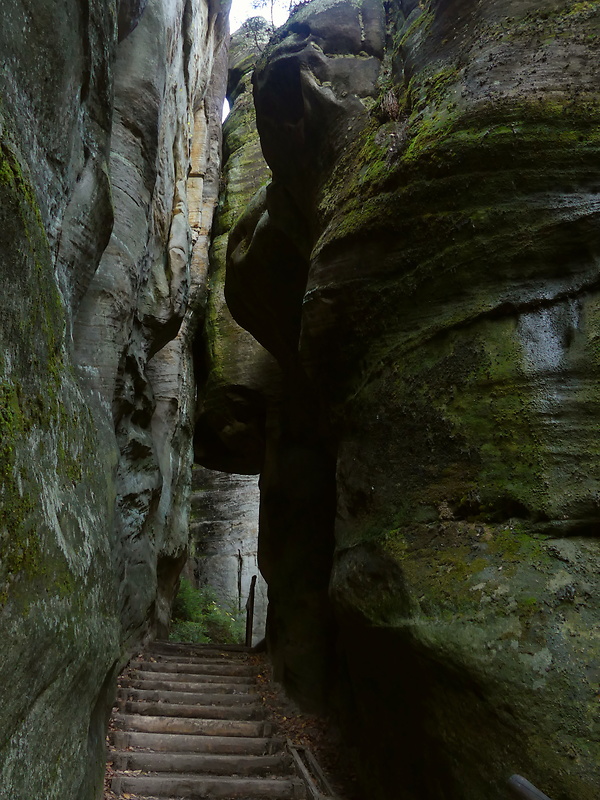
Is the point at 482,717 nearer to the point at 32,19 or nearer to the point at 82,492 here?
the point at 82,492

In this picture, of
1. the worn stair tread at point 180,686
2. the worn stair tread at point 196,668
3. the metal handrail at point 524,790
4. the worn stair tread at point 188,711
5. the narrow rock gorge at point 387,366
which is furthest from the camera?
the worn stair tread at point 196,668

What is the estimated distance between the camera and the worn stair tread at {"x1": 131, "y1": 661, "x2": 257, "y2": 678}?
8547 millimetres

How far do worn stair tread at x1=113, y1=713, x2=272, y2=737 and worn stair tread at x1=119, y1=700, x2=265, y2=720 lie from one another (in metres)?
0.10

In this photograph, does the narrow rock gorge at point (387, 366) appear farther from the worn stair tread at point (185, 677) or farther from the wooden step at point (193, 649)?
the wooden step at point (193, 649)

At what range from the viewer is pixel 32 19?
401 cm

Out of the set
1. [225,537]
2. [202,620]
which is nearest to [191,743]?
[202,620]

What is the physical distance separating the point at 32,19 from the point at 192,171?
15.0 meters

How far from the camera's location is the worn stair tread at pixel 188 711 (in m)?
6.77

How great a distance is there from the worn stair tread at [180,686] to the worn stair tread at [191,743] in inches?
52.1

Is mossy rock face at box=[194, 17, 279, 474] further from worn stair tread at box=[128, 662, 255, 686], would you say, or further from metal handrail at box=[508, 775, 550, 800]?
metal handrail at box=[508, 775, 550, 800]

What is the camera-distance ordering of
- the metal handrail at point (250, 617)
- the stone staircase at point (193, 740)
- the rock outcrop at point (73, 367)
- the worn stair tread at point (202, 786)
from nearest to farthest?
the rock outcrop at point (73, 367) < the worn stair tread at point (202, 786) < the stone staircase at point (193, 740) < the metal handrail at point (250, 617)

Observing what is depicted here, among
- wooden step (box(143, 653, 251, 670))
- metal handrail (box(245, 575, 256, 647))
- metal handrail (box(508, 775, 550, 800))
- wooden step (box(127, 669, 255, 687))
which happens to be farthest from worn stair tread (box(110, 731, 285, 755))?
metal handrail (box(245, 575, 256, 647))

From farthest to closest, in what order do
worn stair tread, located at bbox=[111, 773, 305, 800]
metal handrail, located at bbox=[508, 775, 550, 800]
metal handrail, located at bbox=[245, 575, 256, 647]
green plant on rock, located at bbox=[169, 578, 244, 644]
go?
green plant on rock, located at bbox=[169, 578, 244, 644] < metal handrail, located at bbox=[245, 575, 256, 647] < worn stair tread, located at bbox=[111, 773, 305, 800] < metal handrail, located at bbox=[508, 775, 550, 800]

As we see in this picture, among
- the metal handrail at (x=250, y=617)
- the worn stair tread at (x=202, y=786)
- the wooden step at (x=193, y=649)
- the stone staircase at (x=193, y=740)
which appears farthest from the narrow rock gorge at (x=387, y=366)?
the metal handrail at (x=250, y=617)
